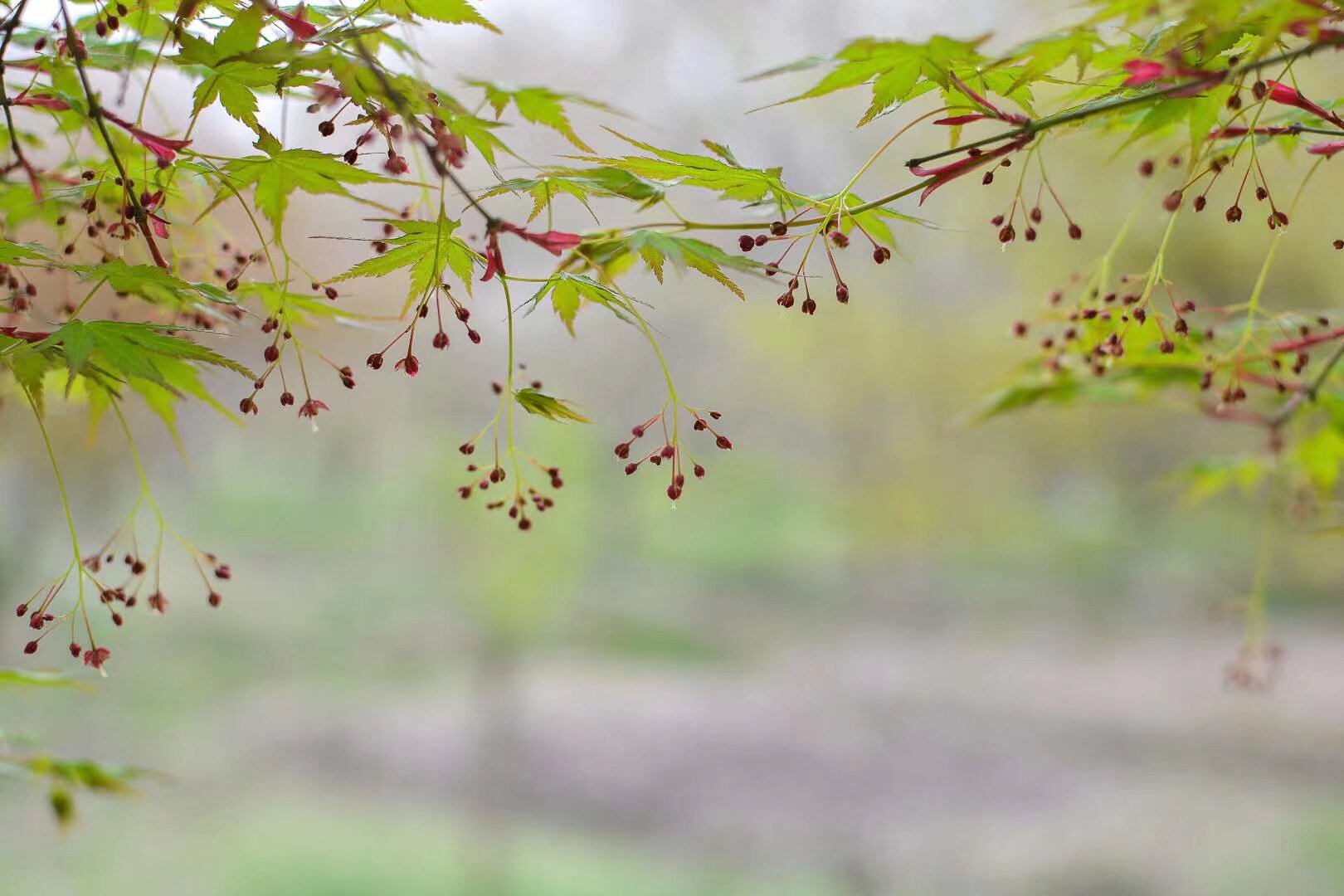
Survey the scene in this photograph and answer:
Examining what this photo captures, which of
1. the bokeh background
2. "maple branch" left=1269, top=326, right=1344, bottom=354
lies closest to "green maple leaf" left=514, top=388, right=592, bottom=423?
"maple branch" left=1269, top=326, right=1344, bottom=354

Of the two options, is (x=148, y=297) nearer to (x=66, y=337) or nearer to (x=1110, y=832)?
(x=66, y=337)

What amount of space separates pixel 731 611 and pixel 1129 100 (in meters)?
5.45

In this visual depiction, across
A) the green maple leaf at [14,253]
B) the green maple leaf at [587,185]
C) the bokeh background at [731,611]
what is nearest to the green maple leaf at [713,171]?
the green maple leaf at [587,185]

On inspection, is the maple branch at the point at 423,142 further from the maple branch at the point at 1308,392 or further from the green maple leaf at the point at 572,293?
the maple branch at the point at 1308,392

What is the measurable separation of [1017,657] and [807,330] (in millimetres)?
2527

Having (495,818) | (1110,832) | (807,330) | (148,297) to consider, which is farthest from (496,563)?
(148,297)

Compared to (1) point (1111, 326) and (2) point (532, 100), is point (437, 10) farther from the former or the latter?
(1) point (1111, 326)

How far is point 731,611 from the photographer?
5.83m

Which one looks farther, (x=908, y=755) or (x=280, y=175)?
(x=908, y=755)

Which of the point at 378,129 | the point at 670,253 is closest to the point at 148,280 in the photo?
the point at 378,129

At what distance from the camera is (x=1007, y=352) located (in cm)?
368

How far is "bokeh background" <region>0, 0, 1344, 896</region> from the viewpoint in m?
4.10

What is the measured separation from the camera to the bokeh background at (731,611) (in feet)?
13.4

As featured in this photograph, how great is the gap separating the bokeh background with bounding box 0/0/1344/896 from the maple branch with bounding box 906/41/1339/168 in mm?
3173
